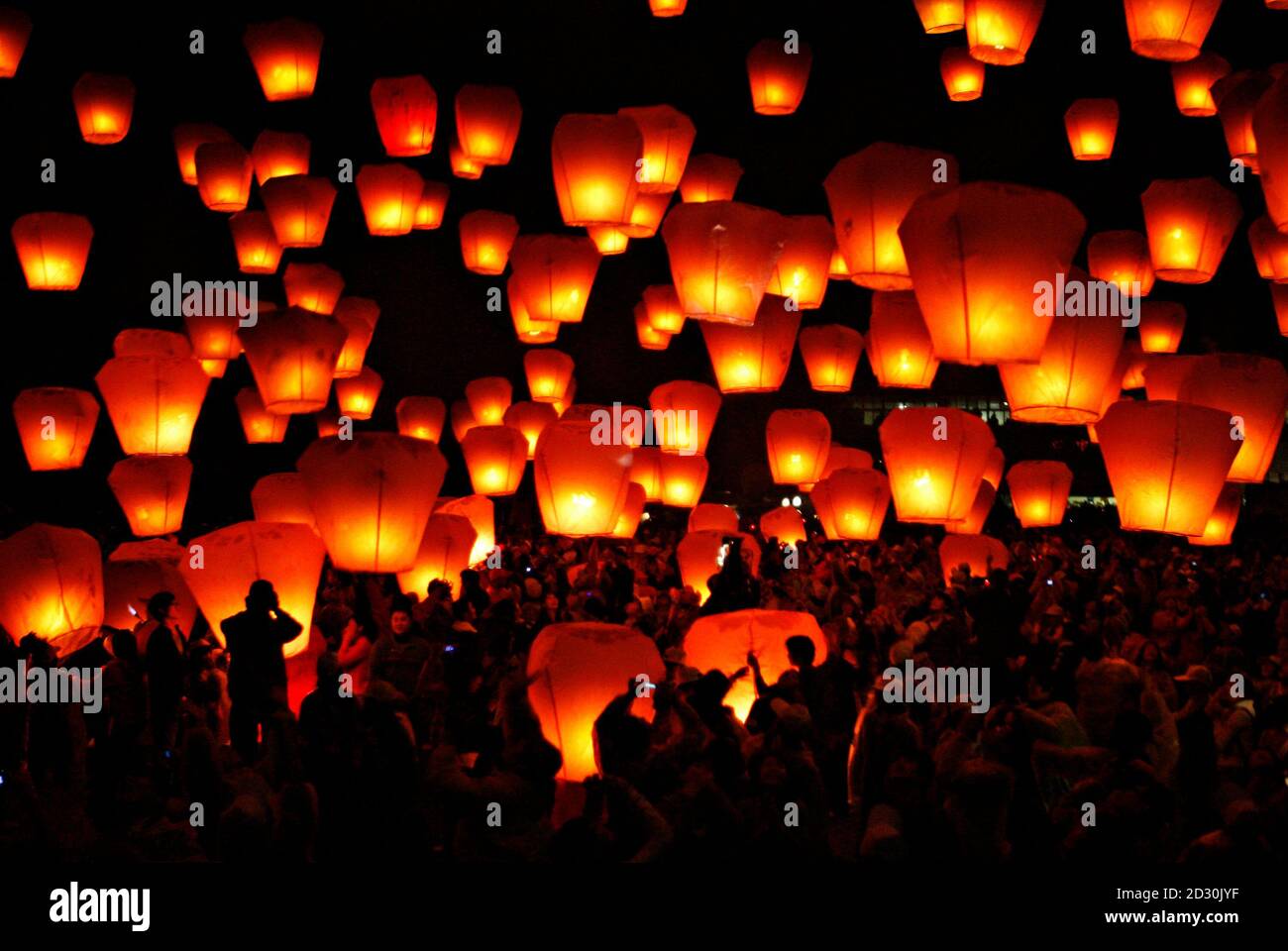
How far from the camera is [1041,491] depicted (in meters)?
12.9

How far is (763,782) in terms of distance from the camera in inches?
163

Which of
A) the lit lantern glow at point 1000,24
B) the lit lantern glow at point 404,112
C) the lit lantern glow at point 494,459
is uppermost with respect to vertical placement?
the lit lantern glow at point 404,112

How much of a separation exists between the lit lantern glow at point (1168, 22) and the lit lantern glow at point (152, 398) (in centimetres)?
607

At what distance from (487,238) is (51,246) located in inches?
139

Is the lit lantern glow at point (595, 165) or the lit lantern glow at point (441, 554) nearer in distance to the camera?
the lit lantern glow at point (595, 165)

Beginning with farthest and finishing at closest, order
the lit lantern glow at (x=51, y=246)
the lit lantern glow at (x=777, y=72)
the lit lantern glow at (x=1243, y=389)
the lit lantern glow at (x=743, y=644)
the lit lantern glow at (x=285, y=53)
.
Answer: the lit lantern glow at (x=51, y=246) → the lit lantern glow at (x=777, y=72) → the lit lantern glow at (x=285, y=53) → the lit lantern glow at (x=1243, y=389) → the lit lantern glow at (x=743, y=644)

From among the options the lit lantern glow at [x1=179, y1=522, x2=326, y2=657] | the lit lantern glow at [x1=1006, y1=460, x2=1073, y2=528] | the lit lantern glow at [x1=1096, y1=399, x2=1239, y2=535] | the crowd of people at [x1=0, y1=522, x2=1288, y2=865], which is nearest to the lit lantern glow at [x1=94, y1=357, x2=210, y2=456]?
the crowd of people at [x1=0, y1=522, x2=1288, y2=865]

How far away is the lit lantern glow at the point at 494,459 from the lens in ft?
39.4

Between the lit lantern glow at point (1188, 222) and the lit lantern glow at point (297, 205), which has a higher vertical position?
the lit lantern glow at point (297, 205)

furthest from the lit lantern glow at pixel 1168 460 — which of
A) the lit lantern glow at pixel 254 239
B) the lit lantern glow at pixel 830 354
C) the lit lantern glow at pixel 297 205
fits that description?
the lit lantern glow at pixel 254 239

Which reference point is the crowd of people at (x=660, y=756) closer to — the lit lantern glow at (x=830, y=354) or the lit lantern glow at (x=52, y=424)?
the lit lantern glow at (x=52, y=424)

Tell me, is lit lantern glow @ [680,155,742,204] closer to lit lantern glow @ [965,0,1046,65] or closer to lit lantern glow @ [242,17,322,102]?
lit lantern glow @ [965,0,1046,65]

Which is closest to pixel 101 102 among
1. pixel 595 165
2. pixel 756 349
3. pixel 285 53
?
pixel 285 53

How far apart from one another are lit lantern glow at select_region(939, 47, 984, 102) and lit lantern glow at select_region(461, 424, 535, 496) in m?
4.70
